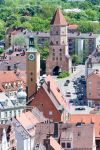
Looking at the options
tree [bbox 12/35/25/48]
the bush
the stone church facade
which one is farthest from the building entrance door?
tree [bbox 12/35/25/48]

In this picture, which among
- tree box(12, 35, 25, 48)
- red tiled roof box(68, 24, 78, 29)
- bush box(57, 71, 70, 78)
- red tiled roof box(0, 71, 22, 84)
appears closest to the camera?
red tiled roof box(0, 71, 22, 84)

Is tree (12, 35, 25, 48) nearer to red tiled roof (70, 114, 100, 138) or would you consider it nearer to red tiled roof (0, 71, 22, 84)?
red tiled roof (0, 71, 22, 84)

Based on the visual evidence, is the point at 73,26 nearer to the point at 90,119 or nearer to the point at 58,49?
the point at 58,49

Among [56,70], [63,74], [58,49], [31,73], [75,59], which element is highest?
[75,59]

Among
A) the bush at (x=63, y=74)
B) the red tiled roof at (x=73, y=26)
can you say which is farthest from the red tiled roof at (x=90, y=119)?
the red tiled roof at (x=73, y=26)

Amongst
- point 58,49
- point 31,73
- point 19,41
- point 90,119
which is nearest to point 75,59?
point 19,41

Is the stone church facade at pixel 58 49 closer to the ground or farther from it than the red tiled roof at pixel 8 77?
farther from it

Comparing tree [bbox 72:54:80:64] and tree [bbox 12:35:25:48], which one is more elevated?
tree [bbox 12:35:25:48]

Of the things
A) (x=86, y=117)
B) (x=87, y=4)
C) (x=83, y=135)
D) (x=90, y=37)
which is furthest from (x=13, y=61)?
(x=87, y=4)

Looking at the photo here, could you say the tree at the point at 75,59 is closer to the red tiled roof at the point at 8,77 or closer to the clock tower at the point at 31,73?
the red tiled roof at the point at 8,77
